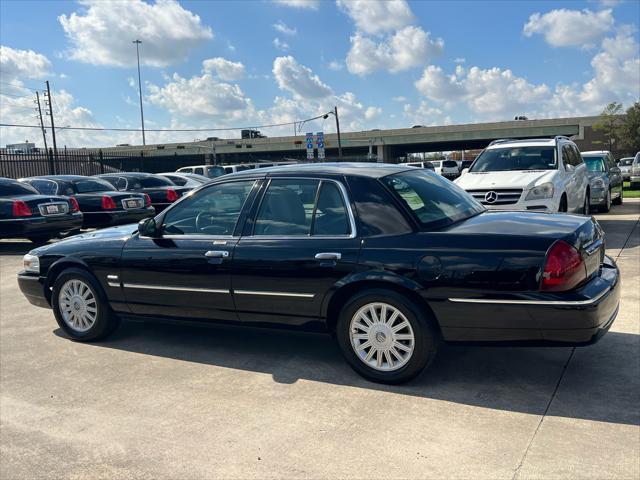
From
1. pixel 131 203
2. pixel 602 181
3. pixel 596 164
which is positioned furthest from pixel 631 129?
pixel 131 203

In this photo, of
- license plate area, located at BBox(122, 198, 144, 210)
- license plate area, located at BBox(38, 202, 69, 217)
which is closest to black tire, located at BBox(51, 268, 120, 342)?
license plate area, located at BBox(38, 202, 69, 217)

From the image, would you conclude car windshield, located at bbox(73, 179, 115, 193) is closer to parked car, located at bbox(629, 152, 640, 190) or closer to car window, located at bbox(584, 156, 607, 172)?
car window, located at bbox(584, 156, 607, 172)

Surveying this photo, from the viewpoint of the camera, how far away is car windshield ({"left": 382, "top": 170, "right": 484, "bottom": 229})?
4.27 meters

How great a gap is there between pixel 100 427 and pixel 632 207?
1649cm

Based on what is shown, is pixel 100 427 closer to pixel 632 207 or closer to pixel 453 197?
pixel 453 197

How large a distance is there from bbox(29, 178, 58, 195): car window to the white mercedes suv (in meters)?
9.38

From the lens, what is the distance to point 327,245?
14.1 feet

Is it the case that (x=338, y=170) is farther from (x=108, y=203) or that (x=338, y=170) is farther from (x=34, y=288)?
(x=108, y=203)

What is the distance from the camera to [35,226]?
1144 cm

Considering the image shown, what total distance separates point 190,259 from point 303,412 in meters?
1.67

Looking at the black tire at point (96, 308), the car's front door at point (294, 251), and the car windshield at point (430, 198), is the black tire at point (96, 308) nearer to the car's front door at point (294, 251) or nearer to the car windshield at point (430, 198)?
the car's front door at point (294, 251)

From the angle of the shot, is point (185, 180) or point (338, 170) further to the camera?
point (185, 180)

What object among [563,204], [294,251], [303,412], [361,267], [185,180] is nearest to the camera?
[303,412]

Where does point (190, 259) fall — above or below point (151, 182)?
below
